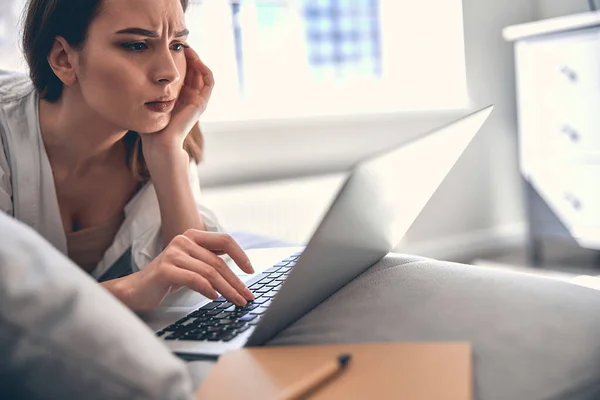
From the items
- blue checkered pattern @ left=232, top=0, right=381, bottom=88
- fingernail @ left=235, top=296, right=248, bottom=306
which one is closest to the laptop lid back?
fingernail @ left=235, top=296, right=248, bottom=306

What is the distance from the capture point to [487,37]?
3.50 m

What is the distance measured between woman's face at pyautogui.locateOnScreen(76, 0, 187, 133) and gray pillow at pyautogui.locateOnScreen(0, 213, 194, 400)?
2.57 feet

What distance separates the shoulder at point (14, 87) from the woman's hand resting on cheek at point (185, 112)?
251 mm

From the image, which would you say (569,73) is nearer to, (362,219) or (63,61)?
A: (63,61)

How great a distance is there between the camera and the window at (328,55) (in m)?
2.85

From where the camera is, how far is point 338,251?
0.63 metres

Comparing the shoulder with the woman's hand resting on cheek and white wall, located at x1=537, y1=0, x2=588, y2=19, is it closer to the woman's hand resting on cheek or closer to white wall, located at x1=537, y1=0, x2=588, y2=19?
the woman's hand resting on cheek

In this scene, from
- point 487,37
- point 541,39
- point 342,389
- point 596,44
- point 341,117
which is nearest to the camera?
point 342,389

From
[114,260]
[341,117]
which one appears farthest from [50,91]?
[341,117]

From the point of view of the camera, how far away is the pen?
454 millimetres

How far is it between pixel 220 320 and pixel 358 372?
24cm

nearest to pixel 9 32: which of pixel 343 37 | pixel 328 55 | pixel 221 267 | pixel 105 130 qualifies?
pixel 105 130

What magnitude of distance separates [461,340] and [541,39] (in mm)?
2493

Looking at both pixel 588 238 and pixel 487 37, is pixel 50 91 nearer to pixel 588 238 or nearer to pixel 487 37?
pixel 588 238
